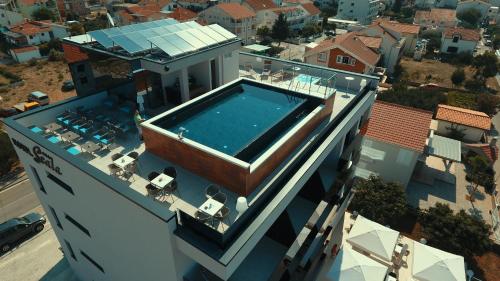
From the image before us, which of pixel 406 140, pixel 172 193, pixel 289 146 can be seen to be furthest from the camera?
pixel 406 140

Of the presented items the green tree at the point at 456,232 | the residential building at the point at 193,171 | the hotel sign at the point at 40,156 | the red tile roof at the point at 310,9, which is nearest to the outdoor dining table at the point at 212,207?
the residential building at the point at 193,171

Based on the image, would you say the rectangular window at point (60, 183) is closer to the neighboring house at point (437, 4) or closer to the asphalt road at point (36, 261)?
the asphalt road at point (36, 261)

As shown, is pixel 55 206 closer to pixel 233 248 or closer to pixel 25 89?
pixel 233 248

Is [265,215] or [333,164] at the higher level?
[265,215]

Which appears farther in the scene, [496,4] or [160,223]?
[496,4]

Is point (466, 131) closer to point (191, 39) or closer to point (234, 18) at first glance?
point (191, 39)

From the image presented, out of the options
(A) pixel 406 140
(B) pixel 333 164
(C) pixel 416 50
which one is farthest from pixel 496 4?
(B) pixel 333 164

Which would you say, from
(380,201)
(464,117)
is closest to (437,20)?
(464,117)
